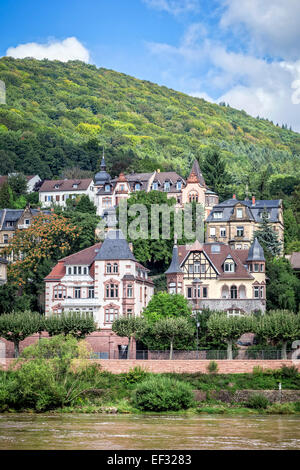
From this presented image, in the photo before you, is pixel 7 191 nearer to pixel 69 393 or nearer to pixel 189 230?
pixel 189 230

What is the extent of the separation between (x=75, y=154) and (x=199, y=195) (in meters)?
49.5

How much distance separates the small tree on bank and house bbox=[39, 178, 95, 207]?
2311 inches

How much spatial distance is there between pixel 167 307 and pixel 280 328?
1374cm

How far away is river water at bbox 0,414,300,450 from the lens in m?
45.2

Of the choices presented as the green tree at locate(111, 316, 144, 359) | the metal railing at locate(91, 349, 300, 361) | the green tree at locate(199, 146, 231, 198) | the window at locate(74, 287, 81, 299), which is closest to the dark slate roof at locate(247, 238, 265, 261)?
the window at locate(74, 287, 81, 299)

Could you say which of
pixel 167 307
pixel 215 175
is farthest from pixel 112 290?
pixel 215 175

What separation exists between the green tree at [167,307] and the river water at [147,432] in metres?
19.8

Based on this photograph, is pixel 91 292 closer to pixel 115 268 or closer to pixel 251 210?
pixel 115 268

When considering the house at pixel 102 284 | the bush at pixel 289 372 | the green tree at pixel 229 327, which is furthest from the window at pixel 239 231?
the bush at pixel 289 372

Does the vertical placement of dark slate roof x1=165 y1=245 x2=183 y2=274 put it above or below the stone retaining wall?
above

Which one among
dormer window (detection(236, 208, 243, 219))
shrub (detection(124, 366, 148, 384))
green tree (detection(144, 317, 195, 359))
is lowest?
shrub (detection(124, 366, 148, 384))

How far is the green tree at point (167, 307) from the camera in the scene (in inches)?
3132

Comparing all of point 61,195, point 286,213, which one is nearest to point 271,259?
point 286,213

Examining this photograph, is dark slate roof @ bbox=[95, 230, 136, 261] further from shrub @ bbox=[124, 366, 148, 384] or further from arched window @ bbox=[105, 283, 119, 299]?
shrub @ bbox=[124, 366, 148, 384]
